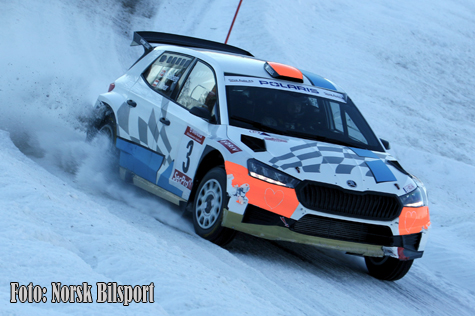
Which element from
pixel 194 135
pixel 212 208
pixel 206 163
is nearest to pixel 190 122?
pixel 194 135

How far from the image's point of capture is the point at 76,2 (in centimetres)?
2086

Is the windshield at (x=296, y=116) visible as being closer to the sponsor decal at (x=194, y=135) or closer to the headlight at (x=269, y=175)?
the sponsor decal at (x=194, y=135)


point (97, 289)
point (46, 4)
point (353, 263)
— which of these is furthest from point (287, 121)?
point (46, 4)

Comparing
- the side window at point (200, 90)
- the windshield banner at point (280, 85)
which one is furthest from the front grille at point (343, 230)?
the windshield banner at point (280, 85)

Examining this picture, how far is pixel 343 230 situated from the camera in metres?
5.27

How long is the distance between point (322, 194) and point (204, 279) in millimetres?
1547

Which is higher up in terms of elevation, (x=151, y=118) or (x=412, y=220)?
(x=412, y=220)

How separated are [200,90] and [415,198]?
2.43 meters

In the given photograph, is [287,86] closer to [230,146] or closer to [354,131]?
[354,131]

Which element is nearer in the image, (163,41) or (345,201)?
(345,201)

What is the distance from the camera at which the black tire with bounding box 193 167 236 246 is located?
5.36 meters

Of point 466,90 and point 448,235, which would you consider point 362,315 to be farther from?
point 466,90

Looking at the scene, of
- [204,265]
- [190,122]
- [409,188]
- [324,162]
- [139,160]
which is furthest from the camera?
[139,160]

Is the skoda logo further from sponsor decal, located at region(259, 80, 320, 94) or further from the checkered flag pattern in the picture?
sponsor decal, located at region(259, 80, 320, 94)
